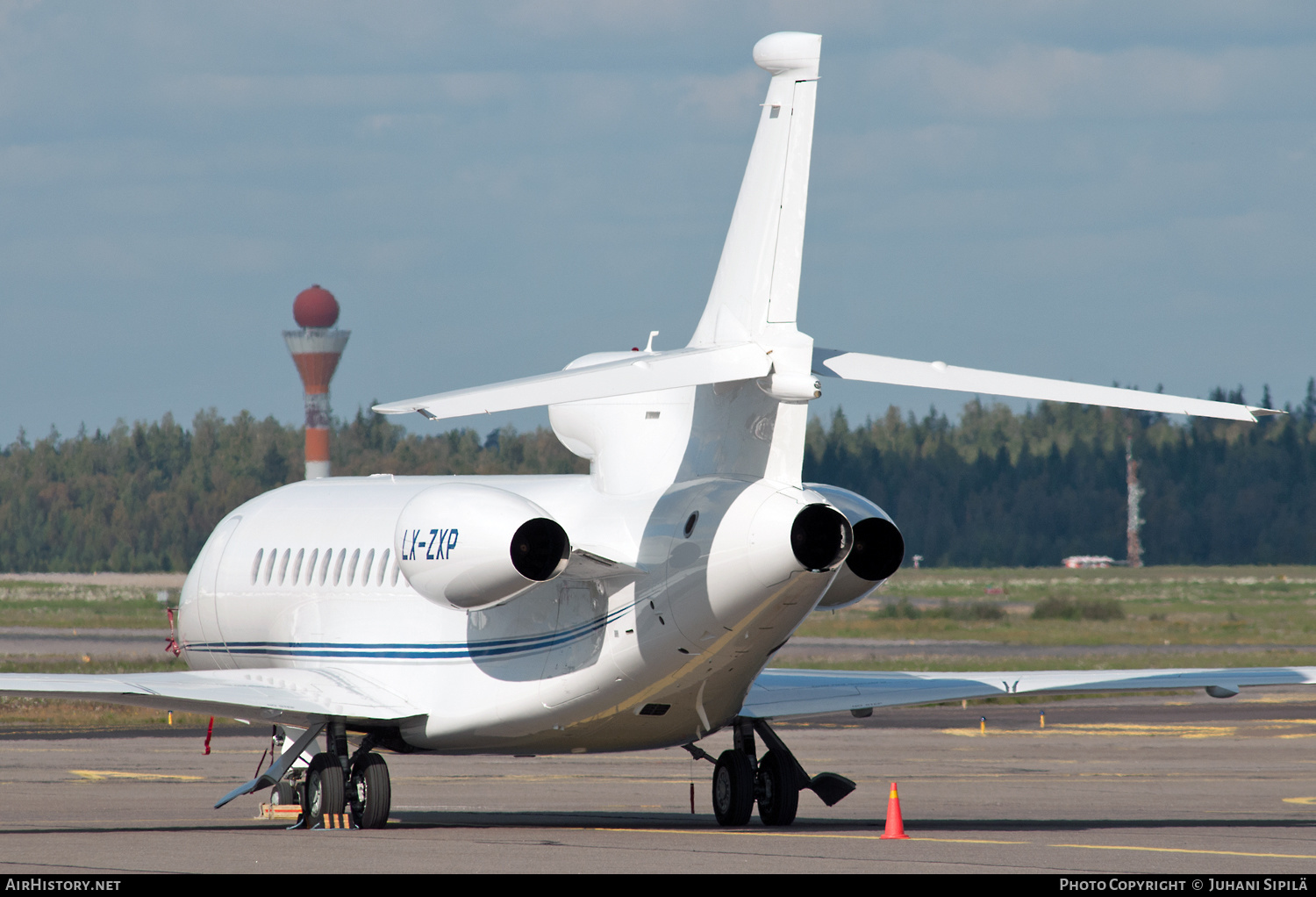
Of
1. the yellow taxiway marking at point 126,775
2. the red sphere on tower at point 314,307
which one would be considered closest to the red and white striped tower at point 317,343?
the red sphere on tower at point 314,307

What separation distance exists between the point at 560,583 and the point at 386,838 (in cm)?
310

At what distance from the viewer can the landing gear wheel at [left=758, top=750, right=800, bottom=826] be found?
2134 cm

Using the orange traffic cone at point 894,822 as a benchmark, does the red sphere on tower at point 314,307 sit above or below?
above

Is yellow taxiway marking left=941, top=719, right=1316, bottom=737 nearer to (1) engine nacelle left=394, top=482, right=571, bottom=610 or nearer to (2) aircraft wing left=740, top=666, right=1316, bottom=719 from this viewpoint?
(2) aircraft wing left=740, top=666, right=1316, bottom=719

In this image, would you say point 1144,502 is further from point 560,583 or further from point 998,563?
point 560,583

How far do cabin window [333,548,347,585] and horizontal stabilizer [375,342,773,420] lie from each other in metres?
6.54

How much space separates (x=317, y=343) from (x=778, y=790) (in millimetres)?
75707

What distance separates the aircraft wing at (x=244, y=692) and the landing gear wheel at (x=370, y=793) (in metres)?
0.52

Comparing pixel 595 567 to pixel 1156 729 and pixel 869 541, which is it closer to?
pixel 869 541

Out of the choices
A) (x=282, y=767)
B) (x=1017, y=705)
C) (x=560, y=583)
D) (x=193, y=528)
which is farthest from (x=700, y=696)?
(x=193, y=528)

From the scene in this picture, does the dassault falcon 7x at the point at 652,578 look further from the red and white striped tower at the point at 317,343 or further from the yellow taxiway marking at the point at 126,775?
the red and white striped tower at the point at 317,343

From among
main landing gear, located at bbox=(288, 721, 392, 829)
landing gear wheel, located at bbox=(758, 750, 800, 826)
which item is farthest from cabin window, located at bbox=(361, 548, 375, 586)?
landing gear wheel, located at bbox=(758, 750, 800, 826)

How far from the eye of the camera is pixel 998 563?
144 meters

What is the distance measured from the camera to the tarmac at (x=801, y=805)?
16263 mm
